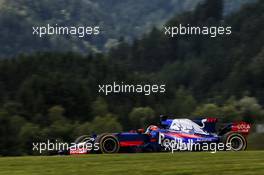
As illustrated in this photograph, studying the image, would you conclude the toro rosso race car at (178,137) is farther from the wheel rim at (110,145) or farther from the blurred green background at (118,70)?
the blurred green background at (118,70)

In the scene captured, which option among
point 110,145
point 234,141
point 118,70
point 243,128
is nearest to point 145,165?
point 110,145

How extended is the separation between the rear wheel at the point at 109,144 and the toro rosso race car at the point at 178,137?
207 mm

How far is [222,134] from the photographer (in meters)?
22.4

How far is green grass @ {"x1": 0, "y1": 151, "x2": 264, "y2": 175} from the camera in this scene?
44.0ft

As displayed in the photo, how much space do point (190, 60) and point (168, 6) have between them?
76073 mm

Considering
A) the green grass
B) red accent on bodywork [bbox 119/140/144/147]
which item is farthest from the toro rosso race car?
the green grass

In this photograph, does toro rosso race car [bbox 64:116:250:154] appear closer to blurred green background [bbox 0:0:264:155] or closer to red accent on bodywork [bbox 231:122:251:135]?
red accent on bodywork [bbox 231:122:251:135]

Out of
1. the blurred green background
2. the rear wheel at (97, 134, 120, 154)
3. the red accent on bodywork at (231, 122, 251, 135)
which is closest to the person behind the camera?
the rear wheel at (97, 134, 120, 154)

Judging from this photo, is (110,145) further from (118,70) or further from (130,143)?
(118,70)

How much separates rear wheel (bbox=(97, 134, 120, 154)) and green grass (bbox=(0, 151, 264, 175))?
410 cm

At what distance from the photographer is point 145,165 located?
14.7 m

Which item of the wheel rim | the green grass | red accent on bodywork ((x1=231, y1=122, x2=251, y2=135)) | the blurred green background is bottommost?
the green grass

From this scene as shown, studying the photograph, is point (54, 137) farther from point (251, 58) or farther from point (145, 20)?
point (145, 20)

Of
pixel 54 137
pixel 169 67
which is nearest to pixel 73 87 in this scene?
pixel 54 137
